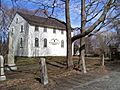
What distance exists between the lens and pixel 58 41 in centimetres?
5078

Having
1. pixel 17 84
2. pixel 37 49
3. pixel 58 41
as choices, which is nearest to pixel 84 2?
pixel 17 84

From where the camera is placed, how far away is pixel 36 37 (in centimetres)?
4622

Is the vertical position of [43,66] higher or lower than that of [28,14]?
lower

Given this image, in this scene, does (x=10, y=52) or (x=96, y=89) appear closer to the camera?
(x=96, y=89)

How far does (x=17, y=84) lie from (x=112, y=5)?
943cm

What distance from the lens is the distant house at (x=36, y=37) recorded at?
45312mm

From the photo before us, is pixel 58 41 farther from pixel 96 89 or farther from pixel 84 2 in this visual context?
pixel 96 89

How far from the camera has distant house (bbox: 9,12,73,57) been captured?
45.3 m

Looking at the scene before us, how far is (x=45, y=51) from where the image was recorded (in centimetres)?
4759

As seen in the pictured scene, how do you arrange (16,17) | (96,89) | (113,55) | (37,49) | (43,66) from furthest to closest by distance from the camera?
(16,17), (37,49), (113,55), (43,66), (96,89)

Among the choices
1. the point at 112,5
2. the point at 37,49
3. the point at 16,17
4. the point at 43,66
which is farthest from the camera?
the point at 16,17

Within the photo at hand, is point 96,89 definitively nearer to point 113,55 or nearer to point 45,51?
point 113,55

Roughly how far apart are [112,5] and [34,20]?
33170 mm

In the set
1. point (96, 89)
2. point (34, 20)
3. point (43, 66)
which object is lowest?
point (96, 89)
